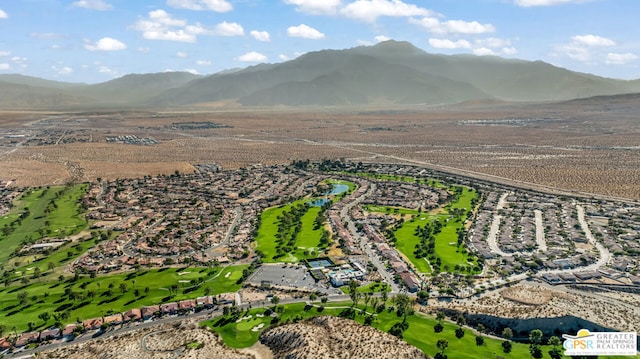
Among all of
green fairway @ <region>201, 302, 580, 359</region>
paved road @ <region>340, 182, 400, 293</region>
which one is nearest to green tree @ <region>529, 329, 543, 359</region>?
green fairway @ <region>201, 302, 580, 359</region>

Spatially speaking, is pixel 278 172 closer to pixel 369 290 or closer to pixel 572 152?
pixel 369 290

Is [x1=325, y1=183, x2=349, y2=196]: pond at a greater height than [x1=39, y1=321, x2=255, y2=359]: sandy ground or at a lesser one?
greater

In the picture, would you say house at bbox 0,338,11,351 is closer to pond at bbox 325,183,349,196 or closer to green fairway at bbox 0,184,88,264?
green fairway at bbox 0,184,88,264

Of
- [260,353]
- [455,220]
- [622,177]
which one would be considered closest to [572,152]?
[622,177]

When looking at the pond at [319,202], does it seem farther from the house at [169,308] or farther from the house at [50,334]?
the house at [50,334]

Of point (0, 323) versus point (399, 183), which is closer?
point (0, 323)

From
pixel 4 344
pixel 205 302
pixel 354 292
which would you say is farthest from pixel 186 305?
pixel 354 292
